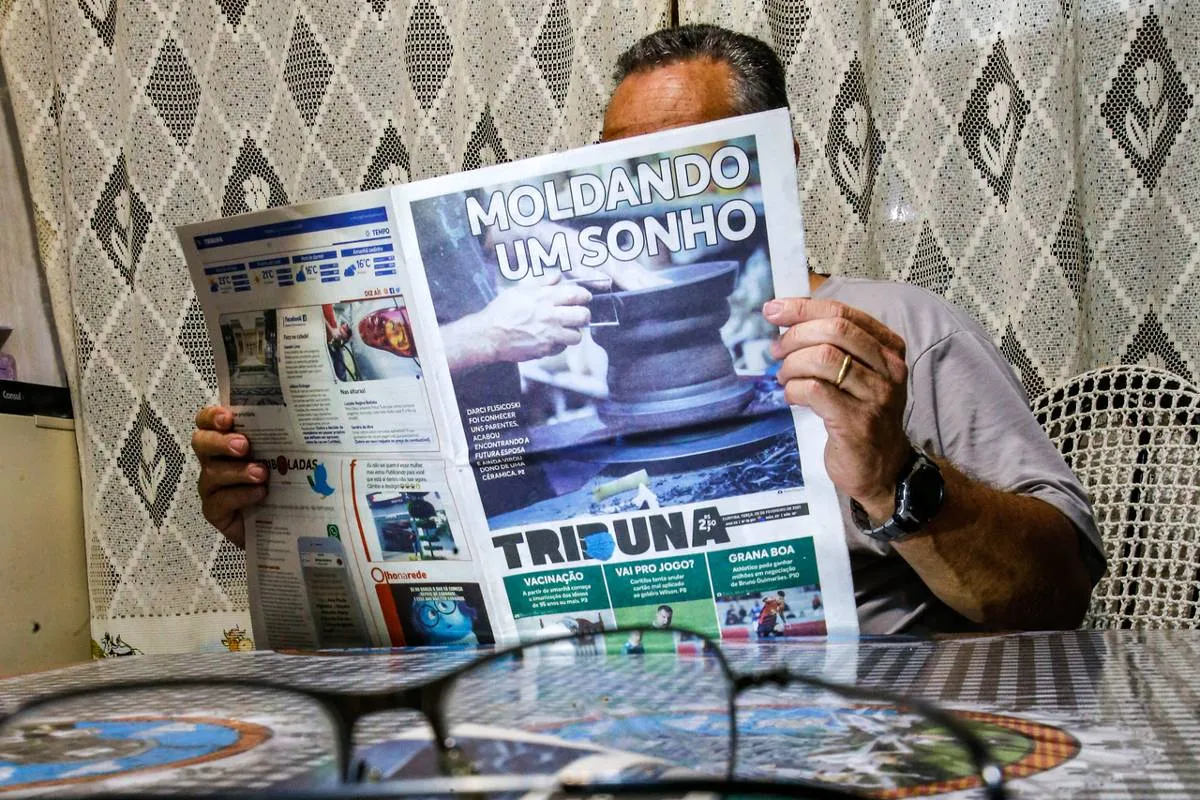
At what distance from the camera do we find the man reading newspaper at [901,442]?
740 millimetres

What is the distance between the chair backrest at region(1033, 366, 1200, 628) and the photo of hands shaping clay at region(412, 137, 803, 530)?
1.47ft

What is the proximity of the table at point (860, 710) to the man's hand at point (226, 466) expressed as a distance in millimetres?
Result: 267

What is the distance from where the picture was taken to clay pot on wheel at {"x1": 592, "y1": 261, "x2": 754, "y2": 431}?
740mm

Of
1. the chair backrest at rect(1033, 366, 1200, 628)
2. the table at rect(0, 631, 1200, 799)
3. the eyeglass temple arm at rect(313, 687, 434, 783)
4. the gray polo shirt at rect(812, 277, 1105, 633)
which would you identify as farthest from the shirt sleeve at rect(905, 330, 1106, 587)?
the eyeglass temple arm at rect(313, 687, 434, 783)

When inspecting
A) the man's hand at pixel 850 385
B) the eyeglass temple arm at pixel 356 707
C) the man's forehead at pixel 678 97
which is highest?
the man's forehead at pixel 678 97

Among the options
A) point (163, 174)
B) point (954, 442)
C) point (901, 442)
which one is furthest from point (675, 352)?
point (163, 174)

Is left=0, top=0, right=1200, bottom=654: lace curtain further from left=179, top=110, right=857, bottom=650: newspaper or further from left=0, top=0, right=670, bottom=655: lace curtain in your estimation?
left=179, top=110, right=857, bottom=650: newspaper

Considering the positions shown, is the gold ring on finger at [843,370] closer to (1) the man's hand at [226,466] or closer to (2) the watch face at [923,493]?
(2) the watch face at [923,493]

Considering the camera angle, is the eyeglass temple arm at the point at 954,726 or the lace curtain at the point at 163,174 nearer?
the eyeglass temple arm at the point at 954,726

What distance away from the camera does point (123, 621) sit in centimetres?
155

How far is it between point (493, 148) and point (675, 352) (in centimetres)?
79

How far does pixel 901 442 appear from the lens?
76 cm

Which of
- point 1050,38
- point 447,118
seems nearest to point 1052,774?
point 1050,38

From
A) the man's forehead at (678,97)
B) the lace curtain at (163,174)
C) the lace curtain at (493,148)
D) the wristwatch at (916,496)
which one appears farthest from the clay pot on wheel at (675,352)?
the lace curtain at (163,174)
